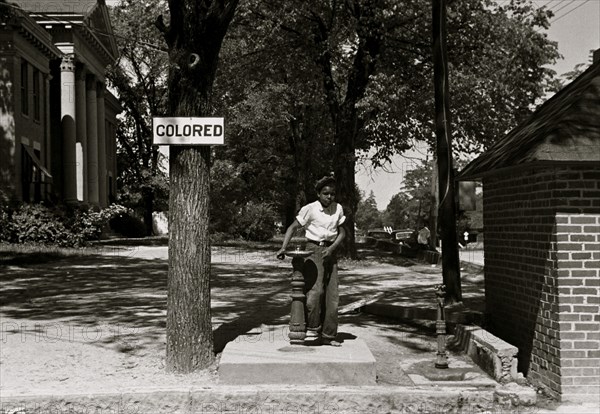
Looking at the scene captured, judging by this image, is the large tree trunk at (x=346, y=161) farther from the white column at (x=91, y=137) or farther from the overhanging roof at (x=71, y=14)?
the white column at (x=91, y=137)

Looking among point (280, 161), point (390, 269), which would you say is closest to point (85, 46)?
point (280, 161)

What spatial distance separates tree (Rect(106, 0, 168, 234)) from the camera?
54.7 metres

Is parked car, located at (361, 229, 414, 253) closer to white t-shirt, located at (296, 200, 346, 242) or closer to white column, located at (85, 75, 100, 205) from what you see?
white column, located at (85, 75, 100, 205)

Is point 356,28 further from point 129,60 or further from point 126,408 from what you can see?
point 129,60

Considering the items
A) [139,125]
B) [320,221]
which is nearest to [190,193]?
[320,221]

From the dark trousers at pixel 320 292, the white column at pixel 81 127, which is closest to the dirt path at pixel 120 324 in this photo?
the dark trousers at pixel 320 292

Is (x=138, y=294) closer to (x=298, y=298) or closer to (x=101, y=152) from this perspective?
(x=298, y=298)

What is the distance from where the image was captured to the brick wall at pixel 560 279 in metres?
7.31

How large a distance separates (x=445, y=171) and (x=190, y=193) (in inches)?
174

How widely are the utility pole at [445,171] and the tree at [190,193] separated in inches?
159

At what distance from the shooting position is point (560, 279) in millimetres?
7398

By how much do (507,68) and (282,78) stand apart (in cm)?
852

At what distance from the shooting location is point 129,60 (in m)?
56.7

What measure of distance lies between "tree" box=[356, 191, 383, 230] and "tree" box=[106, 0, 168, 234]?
88.8 meters
